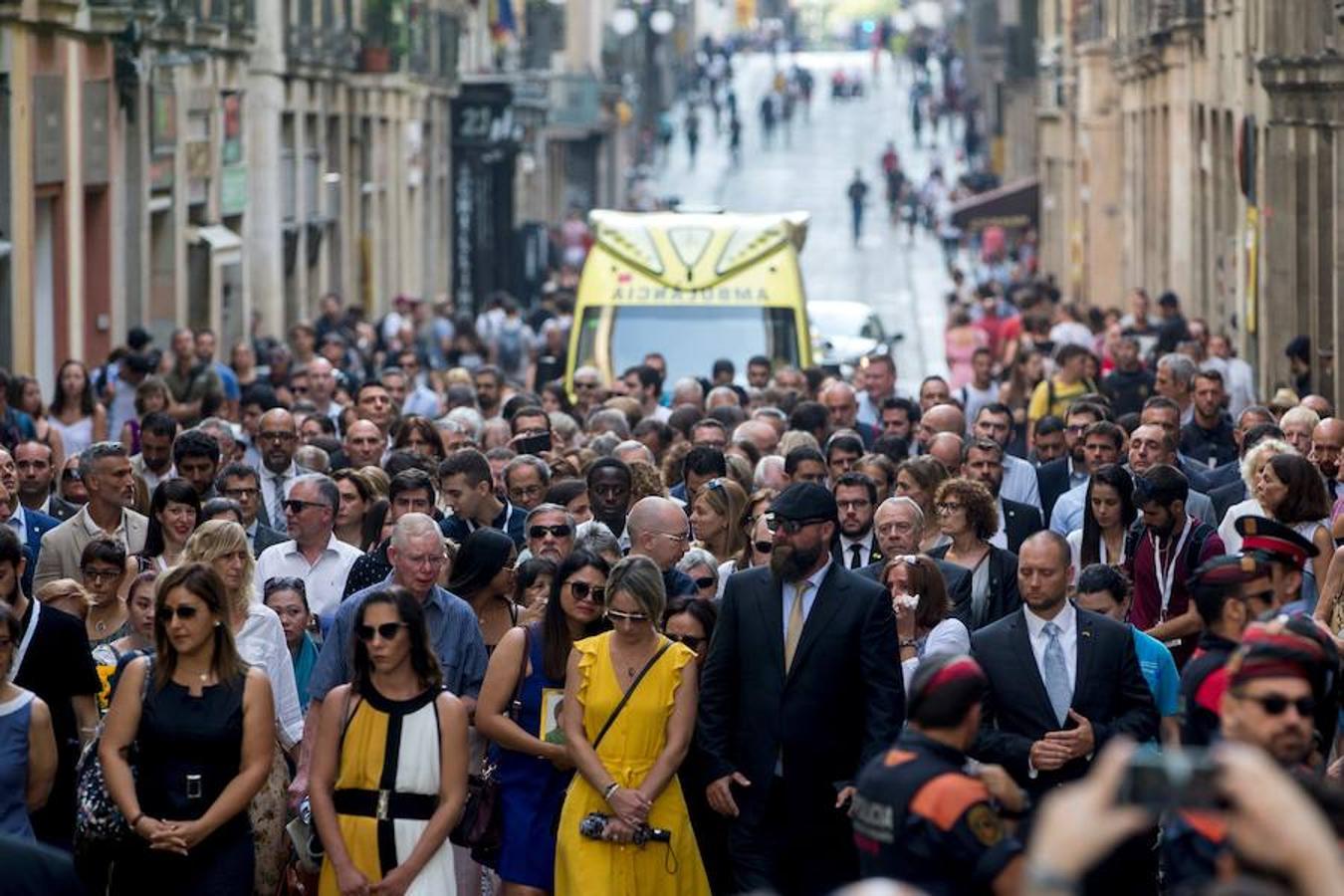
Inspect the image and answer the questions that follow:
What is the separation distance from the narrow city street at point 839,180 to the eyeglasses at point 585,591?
99.8ft

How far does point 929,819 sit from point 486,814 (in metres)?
3.54

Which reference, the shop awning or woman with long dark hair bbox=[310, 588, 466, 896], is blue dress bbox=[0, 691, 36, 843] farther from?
the shop awning

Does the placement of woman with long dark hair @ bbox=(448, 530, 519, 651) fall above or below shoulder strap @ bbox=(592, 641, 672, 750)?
above

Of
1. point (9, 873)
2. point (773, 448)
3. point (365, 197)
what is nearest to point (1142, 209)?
point (365, 197)

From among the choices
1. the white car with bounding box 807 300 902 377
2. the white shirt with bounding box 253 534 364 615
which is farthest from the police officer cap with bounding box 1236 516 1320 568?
the white car with bounding box 807 300 902 377

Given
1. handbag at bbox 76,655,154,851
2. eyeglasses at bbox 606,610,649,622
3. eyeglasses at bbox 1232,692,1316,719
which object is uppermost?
eyeglasses at bbox 1232,692,1316,719

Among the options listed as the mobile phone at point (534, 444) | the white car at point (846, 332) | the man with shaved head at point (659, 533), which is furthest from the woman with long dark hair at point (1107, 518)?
the white car at point (846, 332)

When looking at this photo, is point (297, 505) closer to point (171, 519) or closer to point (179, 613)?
point (171, 519)

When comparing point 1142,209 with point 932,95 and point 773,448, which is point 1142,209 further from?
point 932,95

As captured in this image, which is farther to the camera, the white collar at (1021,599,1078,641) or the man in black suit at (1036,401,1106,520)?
the man in black suit at (1036,401,1106,520)

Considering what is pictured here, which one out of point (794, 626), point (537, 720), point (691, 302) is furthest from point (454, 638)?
point (691, 302)

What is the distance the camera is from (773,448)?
17.3 meters

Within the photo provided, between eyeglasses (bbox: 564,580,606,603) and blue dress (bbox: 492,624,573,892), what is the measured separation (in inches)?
7.9

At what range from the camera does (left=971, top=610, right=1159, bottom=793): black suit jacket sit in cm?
1031
